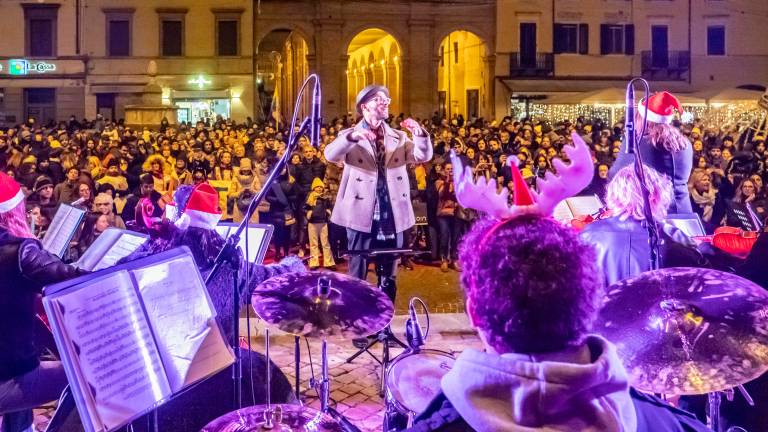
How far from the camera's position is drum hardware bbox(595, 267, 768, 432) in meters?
2.54

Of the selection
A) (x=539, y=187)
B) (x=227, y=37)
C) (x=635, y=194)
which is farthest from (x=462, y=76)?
(x=539, y=187)

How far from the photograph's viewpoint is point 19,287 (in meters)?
3.83

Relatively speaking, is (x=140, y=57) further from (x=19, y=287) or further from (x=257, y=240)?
(x=19, y=287)

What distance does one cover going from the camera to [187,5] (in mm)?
39156

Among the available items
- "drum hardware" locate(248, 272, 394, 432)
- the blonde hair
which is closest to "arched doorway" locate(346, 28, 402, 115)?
the blonde hair

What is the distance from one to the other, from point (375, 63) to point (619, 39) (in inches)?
563

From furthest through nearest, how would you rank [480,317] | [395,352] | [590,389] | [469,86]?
1. [469,86]
2. [395,352]
3. [480,317]
4. [590,389]

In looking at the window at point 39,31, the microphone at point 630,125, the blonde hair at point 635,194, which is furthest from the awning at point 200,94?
the microphone at point 630,125

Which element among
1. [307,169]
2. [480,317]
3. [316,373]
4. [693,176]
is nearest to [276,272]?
[316,373]

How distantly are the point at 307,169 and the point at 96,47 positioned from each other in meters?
30.2

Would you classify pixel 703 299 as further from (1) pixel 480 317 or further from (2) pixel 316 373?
(2) pixel 316 373

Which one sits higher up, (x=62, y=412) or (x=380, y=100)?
(x=380, y=100)

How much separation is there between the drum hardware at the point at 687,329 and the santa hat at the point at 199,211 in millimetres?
2475

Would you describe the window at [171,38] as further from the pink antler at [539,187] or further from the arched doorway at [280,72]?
the pink antler at [539,187]
